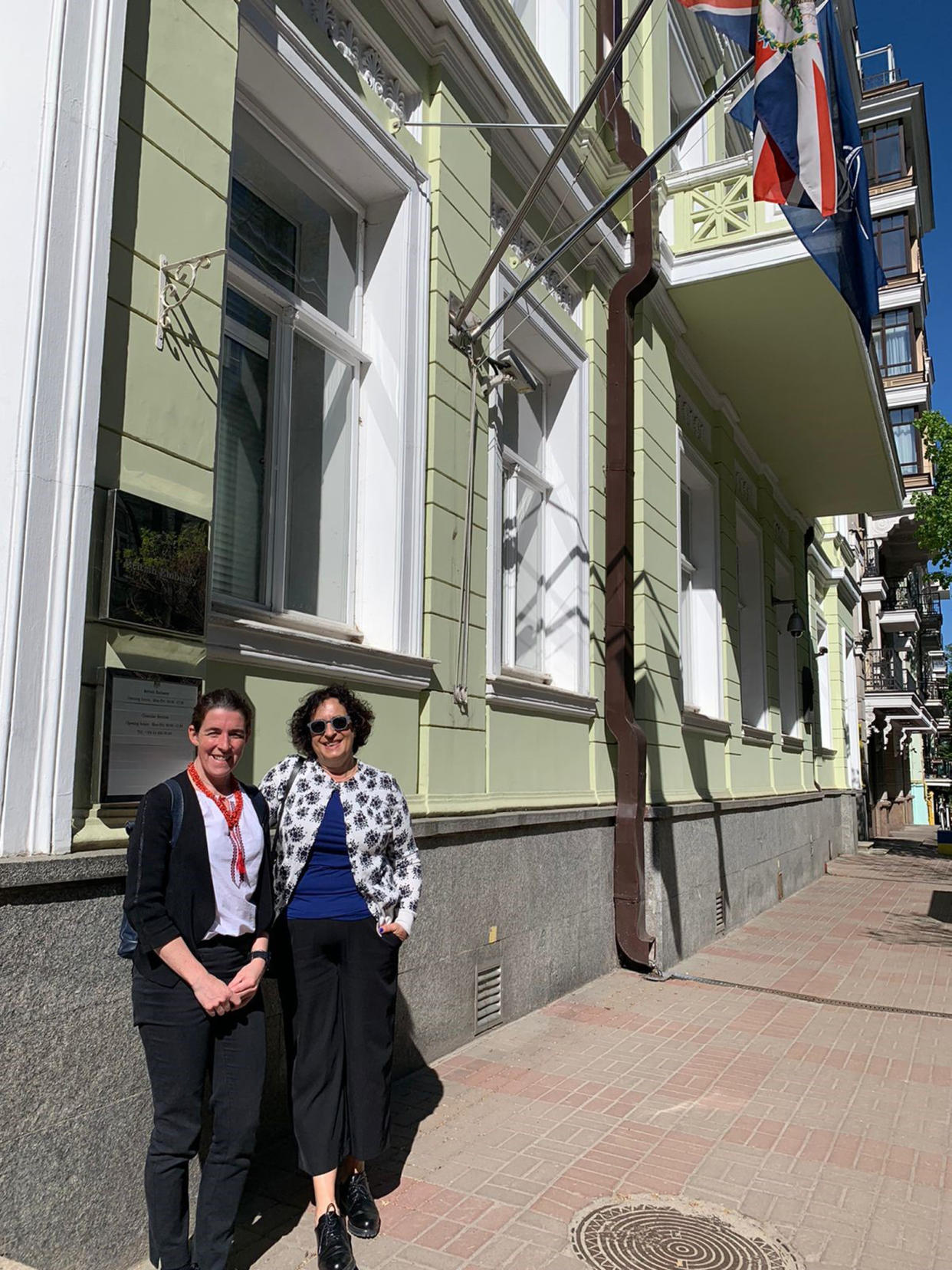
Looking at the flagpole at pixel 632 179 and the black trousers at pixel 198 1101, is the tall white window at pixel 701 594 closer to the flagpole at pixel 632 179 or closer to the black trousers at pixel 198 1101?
the flagpole at pixel 632 179

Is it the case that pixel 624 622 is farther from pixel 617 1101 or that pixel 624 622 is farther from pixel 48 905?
pixel 48 905

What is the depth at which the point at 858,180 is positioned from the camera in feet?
22.7

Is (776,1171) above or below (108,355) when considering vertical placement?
below

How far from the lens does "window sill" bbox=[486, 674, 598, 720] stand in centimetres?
683

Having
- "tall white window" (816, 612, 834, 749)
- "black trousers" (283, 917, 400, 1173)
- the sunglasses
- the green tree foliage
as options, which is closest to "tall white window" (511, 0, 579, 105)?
the sunglasses

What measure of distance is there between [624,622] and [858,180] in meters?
3.67

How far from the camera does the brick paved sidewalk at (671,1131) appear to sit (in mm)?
3797

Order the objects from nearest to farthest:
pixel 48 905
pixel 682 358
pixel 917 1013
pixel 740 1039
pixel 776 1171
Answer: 1. pixel 48 905
2. pixel 776 1171
3. pixel 740 1039
4. pixel 917 1013
5. pixel 682 358

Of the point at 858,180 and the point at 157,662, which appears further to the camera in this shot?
the point at 858,180

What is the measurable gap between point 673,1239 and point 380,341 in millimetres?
4721

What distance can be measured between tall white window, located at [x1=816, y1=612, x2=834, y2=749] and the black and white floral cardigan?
1823cm

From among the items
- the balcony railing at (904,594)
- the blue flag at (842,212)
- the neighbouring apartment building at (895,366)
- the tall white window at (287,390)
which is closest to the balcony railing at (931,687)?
the balcony railing at (904,594)

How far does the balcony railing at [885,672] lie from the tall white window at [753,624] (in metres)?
20.3

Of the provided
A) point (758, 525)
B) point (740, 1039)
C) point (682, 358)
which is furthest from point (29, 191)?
point (758, 525)
